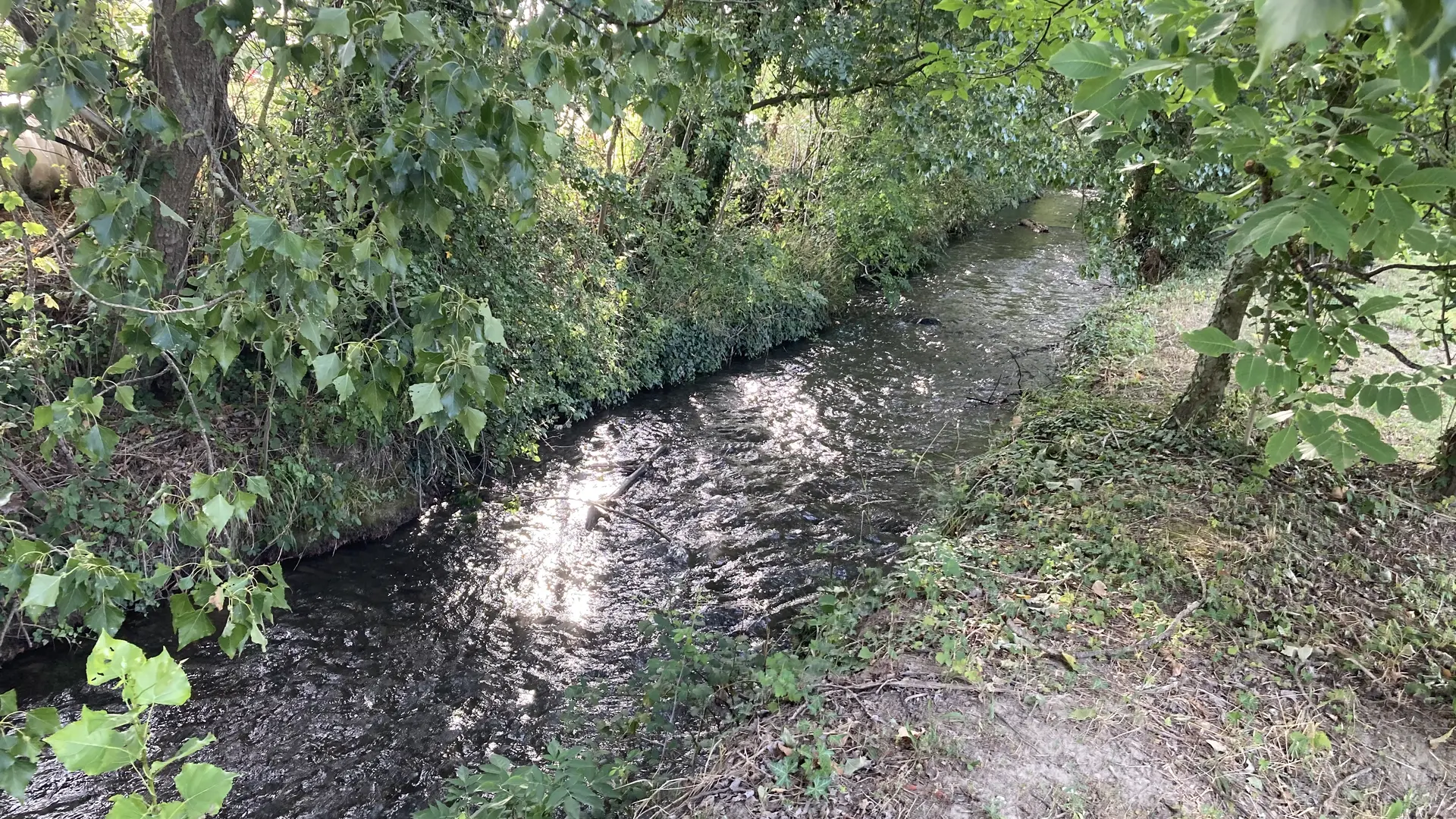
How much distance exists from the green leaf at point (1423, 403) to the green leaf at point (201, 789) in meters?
2.79

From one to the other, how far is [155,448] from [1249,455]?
797 centimetres

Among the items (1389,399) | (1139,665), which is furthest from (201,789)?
(1139,665)

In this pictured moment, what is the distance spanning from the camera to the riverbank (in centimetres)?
275

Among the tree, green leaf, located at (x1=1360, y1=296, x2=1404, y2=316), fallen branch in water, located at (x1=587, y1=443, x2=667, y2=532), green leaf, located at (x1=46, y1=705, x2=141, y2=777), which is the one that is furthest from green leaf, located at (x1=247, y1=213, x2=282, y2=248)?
fallen branch in water, located at (x1=587, y1=443, x2=667, y2=532)

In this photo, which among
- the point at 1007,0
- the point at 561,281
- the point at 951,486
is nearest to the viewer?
the point at 1007,0

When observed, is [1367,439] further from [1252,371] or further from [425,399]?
[425,399]

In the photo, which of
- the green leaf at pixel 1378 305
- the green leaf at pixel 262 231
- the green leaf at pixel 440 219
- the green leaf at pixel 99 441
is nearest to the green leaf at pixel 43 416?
the green leaf at pixel 99 441

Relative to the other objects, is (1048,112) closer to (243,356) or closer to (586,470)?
(586,470)

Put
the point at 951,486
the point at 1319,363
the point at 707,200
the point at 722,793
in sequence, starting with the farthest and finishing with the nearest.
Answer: the point at 707,200
the point at 951,486
the point at 722,793
the point at 1319,363

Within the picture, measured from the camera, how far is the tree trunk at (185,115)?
3.82 meters

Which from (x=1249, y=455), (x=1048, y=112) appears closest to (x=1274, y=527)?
(x=1249, y=455)

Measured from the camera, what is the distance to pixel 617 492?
7395mm

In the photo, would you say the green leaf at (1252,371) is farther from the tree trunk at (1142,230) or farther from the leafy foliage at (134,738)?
the tree trunk at (1142,230)

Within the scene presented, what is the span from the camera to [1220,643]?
3.48 metres
